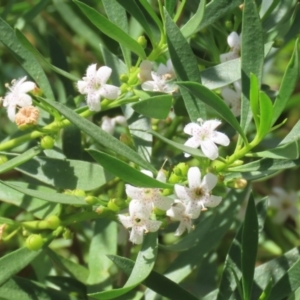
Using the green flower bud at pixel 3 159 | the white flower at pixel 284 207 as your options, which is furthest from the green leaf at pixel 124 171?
the white flower at pixel 284 207

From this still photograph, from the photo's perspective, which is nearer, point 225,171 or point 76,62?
point 225,171

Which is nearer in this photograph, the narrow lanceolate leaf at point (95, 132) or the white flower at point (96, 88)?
the narrow lanceolate leaf at point (95, 132)

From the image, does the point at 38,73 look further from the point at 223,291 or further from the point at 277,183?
the point at 277,183

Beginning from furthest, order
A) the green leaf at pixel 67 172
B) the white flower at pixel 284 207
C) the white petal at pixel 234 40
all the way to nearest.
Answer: the white flower at pixel 284 207
the white petal at pixel 234 40
the green leaf at pixel 67 172

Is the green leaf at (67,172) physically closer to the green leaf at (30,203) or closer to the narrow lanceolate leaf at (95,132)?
the green leaf at (30,203)

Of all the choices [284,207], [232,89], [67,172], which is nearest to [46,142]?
[67,172]

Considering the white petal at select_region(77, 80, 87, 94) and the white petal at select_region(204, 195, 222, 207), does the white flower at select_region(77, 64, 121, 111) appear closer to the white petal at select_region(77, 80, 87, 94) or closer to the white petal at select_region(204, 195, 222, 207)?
the white petal at select_region(77, 80, 87, 94)

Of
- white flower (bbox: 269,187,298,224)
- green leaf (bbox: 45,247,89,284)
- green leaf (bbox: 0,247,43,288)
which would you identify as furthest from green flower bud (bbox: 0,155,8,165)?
white flower (bbox: 269,187,298,224)

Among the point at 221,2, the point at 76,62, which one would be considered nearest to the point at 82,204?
the point at 221,2
